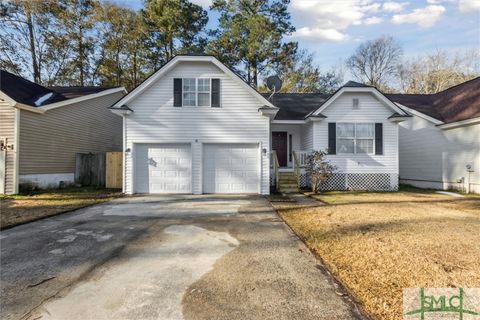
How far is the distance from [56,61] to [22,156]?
17.7 m

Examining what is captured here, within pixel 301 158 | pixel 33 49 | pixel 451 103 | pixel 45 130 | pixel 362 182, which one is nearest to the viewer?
pixel 45 130

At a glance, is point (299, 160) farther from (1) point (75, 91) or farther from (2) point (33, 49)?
(2) point (33, 49)

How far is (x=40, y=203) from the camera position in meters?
9.56

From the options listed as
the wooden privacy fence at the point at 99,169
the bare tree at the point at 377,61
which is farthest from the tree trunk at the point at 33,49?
the bare tree at the point at 377,61

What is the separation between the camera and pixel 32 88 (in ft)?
46.2

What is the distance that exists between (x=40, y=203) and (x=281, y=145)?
1122cm

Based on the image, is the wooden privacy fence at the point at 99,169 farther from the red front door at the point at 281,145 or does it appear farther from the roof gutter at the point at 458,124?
the roof gutter at the point at 458,124

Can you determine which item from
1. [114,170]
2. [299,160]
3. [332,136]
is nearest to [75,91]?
[114,170]

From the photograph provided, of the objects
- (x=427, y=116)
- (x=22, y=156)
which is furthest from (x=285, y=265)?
(x=427, y=116)

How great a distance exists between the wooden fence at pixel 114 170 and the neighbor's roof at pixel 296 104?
8.07 meters

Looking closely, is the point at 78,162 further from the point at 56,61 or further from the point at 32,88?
the point at 56,61

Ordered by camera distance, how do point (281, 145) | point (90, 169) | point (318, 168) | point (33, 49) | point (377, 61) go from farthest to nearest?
point (377, 61)
point (33, 49)
point (281, 145)
point (90, 169)
point (318, 168)

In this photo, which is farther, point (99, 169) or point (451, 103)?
point (451, 103)

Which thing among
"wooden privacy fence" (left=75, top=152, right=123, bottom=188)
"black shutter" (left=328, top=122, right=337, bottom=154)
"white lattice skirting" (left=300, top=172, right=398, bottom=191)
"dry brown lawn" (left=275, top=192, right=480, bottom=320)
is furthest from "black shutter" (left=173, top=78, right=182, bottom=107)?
"white lattice skirting" (left=300, top=172, right=398, bottom=191)
